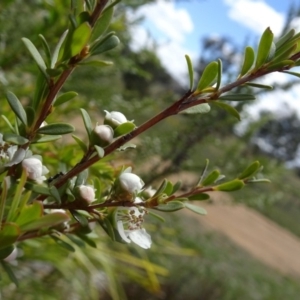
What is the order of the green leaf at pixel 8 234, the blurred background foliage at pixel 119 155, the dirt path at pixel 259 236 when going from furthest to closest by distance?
the dirt path at pixel 259 236
the blurred background foliage at pixel 119 155
the green leaf at pixel 8 234

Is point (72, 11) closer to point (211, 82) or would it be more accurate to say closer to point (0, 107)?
point (211, 82)

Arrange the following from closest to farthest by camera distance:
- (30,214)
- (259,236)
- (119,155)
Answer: (30,214) < (119,155) < (259,236)

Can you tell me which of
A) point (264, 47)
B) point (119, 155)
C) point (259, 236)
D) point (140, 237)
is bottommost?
point (259, 236)

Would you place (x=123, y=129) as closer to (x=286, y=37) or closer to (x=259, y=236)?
(x=286, y=37)

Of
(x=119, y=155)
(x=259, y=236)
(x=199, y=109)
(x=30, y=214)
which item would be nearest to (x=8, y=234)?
(x=30, y=214)

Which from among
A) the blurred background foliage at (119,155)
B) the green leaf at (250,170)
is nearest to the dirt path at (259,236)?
the blurred background foliage at (119,155)

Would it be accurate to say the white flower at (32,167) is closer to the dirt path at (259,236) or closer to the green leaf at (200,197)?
the green leaf at (200,197)
